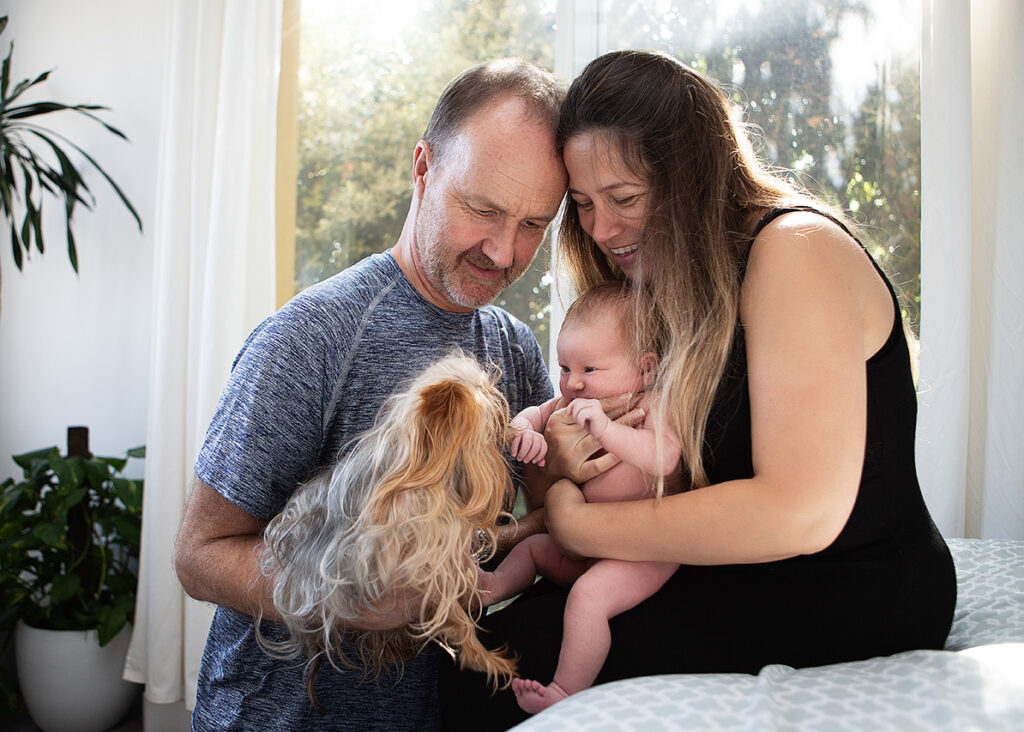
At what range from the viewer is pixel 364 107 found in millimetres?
3260

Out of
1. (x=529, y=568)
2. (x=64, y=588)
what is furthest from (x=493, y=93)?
(x=64, y=588)

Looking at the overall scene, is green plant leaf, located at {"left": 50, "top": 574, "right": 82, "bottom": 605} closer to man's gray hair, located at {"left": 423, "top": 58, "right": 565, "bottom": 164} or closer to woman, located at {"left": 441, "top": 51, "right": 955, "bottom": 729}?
woman, located at {"left": 441, "top": 51, "right": 955, "bottom": 729}

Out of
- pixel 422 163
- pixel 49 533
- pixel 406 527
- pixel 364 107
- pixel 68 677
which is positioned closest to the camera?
pixel 406 527

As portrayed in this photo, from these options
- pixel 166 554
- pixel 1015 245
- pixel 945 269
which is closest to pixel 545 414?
pixel 945 269

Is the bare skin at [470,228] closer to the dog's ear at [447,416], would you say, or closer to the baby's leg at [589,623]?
the baby's leg at [589,623]

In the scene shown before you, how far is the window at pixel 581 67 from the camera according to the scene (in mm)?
2658

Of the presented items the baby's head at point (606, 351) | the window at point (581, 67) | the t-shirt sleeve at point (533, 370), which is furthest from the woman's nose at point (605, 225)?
the window at point (581, 67)

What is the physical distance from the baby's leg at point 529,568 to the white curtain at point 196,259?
1.67 metres

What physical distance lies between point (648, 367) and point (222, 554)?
77 cm

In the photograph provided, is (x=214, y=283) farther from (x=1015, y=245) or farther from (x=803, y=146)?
(x=1015, y=245)

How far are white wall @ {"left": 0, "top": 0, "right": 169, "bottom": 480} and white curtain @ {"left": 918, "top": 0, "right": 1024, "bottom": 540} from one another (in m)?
2.75

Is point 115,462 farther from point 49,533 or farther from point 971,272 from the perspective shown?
point 971,272

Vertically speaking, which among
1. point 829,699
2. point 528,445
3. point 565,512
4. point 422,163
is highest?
point 422,163

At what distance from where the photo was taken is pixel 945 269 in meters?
2.32
